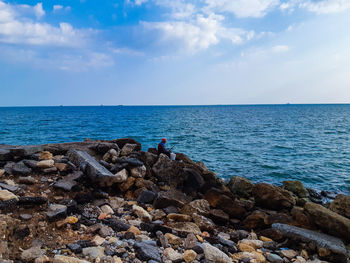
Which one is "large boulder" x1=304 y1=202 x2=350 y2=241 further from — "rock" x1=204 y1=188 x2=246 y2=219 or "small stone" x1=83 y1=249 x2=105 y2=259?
"small stone" x1=83 y1=249 x2=105 y2=259

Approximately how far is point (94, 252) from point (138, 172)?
472 cm

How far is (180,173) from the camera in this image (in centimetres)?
1011

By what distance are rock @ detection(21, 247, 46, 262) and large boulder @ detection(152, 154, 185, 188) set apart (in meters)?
5.81

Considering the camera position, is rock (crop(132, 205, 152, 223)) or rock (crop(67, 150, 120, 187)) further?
rock (crop(67, 150, 120, 187))

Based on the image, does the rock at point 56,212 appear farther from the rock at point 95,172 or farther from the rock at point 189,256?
the rock at point 189,256

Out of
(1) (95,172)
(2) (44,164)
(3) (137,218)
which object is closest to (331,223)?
(3) (137,218)

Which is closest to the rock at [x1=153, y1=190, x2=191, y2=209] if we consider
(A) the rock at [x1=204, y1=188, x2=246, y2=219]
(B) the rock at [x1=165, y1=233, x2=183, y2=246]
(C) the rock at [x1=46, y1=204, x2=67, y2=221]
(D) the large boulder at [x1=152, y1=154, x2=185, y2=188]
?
(A) the rock at [x1=204, y1=188, x2=246, y2=219]

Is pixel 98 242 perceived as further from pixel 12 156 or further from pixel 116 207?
pixel 12 156

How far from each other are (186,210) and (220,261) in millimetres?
2676

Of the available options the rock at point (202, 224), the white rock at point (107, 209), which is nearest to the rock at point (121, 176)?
the white rock at point (107, 209)

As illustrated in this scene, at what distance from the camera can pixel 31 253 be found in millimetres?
4141

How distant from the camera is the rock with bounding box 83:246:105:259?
4.37 m

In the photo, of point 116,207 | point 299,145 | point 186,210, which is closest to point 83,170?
point 116,207

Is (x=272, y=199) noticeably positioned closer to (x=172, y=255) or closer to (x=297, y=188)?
(x=297, y=188)
